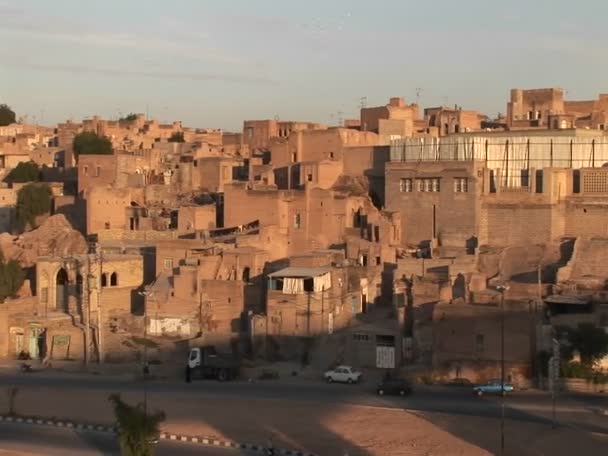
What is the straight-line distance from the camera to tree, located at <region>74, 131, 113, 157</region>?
192 feet

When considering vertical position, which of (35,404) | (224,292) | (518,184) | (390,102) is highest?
(390,102)

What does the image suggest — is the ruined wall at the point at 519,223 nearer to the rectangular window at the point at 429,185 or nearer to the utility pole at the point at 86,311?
the rectangular window at the point at 429,185

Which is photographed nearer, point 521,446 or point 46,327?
point 521,446

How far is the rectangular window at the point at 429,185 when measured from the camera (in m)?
44.7

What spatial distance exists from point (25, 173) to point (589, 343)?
110 feet

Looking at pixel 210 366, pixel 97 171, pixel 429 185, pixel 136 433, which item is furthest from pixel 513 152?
pixel 136 433

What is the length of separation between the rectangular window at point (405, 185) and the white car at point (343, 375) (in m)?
13.5

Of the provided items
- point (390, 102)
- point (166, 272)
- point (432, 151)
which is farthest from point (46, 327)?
point (390, 102)

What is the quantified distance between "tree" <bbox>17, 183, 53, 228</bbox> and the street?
17.7 m

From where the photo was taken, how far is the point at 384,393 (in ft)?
104

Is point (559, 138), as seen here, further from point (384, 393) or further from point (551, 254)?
point (384, 393)

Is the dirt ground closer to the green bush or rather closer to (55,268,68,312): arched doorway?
the green bush

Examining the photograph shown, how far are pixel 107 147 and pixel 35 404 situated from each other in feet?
93.9

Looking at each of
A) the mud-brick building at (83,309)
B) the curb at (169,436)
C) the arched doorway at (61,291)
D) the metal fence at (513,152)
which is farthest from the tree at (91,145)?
the curb at (169,436)
